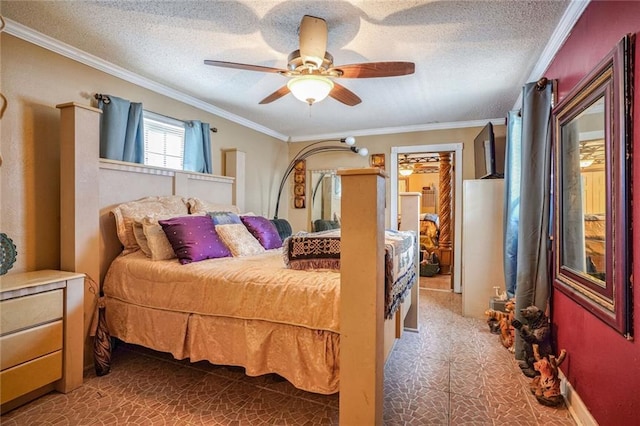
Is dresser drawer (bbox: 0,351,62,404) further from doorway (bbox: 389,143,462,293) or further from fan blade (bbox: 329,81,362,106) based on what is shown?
doorway (bbox: 389,143,462,293)

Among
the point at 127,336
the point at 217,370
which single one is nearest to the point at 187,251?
the point at 127,336

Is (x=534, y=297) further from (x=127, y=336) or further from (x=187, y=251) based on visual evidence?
(x=127, y=336)

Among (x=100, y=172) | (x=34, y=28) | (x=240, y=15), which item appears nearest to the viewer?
(x=240, y=15)

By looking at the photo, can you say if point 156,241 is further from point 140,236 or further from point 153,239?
point 140,236

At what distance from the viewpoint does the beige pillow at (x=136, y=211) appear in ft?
8.13

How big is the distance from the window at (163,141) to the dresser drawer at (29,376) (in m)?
1.88

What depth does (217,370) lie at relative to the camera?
7.46 ft

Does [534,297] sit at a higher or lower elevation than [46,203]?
lower

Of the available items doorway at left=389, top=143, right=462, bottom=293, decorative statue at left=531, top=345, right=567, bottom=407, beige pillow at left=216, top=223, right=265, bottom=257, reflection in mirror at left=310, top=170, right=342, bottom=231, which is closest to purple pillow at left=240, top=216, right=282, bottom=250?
beige pillow at left=216, top=223, right=265, bottom=257

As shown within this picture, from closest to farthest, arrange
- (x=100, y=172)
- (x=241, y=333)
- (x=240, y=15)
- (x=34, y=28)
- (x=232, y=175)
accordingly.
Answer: (x=241, y=333) → (x=240, y=15) → (x=34, y=28) → (x=100, y=172) → (x=232, y=175)

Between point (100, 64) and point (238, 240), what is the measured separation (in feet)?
6.24

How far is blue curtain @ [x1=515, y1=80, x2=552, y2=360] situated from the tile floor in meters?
0.55

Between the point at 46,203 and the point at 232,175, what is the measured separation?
1.92 meters

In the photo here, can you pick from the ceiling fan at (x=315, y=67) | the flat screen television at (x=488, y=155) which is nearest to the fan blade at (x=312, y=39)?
the ceiling fan at (x=315, y=67)
